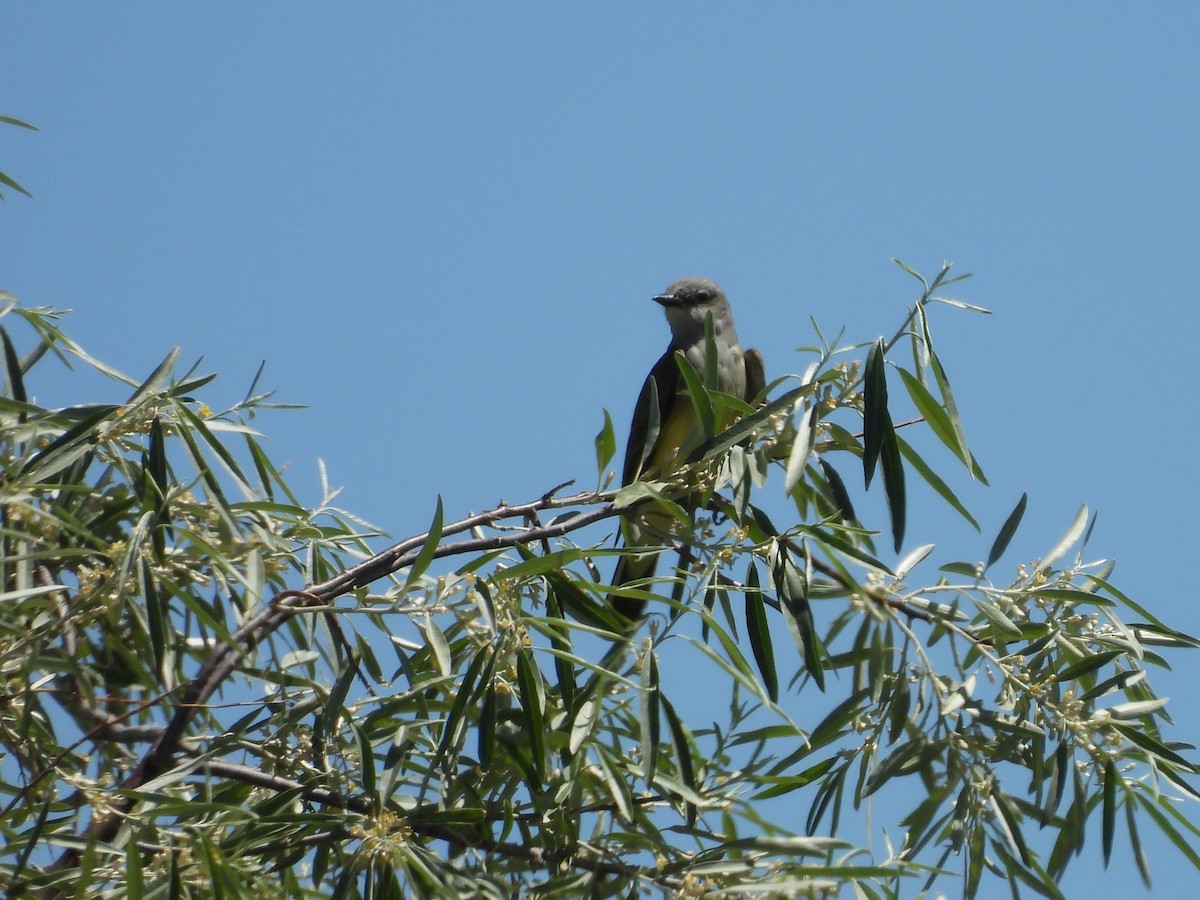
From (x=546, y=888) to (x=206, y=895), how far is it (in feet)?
1.96

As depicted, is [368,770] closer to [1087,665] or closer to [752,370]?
[1087,665]

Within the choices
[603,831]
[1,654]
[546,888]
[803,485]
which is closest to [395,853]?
[546,888]

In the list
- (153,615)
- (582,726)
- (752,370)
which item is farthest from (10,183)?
(752,370)

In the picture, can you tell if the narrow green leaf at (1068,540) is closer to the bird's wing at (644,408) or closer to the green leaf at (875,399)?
the green leaf at (875,399)

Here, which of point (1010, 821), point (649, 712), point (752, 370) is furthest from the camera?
point (752, 370)

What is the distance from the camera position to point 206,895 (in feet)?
7.89

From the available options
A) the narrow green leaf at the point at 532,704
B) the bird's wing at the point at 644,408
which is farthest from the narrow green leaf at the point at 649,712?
the bird's wing at the point at 644,408

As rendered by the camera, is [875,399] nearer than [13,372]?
Yes

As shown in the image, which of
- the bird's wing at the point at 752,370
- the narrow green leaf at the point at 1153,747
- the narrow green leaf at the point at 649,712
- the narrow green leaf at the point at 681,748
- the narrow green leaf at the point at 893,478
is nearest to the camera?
the narrow green leaf at the point at 649,712

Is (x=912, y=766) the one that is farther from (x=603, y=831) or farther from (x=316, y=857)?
(x=316, y=857)

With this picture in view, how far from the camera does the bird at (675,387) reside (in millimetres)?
3629

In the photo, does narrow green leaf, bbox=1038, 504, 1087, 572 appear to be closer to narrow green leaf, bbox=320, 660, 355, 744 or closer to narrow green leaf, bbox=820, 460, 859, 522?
narrow green leaf, bbox=820, 460, 859, 522

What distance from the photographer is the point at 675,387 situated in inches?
214

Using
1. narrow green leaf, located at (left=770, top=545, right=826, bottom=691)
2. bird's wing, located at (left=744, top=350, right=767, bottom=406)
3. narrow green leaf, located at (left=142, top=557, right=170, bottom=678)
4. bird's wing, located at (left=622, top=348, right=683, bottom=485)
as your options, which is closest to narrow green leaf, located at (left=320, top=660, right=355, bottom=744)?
narrow green leaf, located at (left=142, top=557, right=170, bottom=678)
